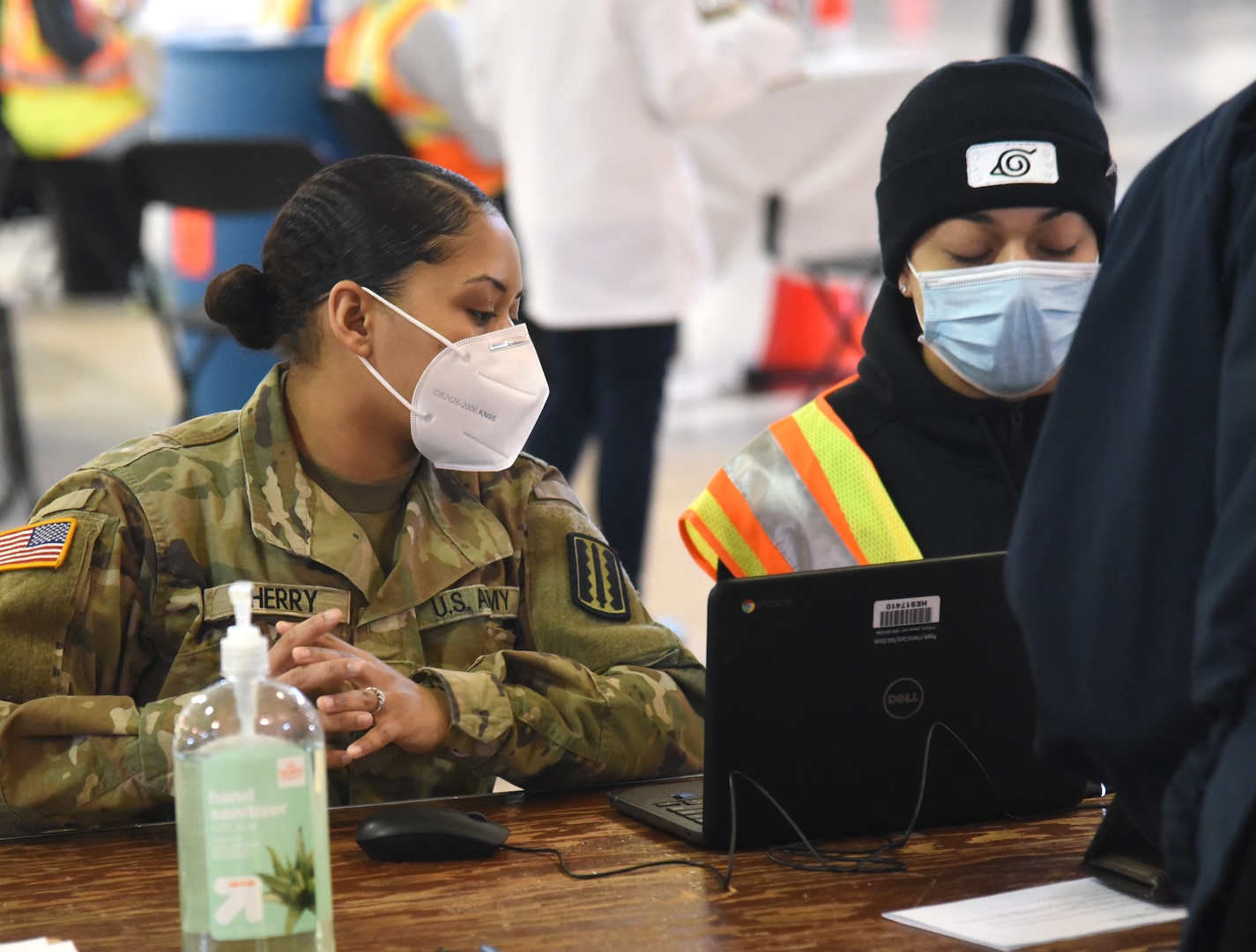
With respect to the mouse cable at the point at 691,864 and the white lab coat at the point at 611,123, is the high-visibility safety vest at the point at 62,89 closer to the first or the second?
the white lab coat at the point at 611,123

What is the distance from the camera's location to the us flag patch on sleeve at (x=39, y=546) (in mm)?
1491

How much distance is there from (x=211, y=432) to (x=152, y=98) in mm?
4957

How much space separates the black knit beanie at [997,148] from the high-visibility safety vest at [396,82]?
8.91 ft

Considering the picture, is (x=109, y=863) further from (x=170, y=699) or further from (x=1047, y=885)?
(x=1047, y=885)

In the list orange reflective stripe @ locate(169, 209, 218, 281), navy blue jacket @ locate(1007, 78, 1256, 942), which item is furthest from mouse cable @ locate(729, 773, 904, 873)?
orange reflective stripe @ locate(169, 209, 218, 281)

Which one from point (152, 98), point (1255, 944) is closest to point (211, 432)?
point (1255, 944)

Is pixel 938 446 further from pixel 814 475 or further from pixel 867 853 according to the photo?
pixel 867 853

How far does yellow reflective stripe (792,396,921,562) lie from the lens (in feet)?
5.89

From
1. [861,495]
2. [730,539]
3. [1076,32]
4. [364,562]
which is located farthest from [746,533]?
[1076,32]

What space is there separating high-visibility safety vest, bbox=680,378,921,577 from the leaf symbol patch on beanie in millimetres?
312

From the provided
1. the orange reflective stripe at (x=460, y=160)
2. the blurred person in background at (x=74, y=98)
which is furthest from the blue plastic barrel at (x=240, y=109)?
the blurred person in background at (x=74, y=98)

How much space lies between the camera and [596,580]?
1722mm

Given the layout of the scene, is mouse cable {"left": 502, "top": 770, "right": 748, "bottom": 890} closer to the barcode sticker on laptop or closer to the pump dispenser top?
the barcode sticker on laptop

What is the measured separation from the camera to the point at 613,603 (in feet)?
5.64
